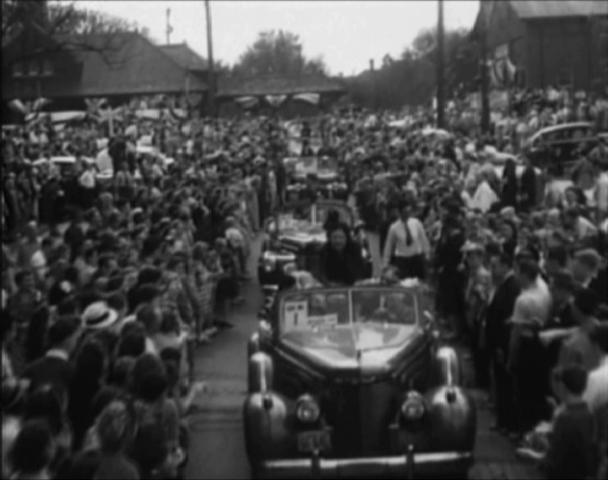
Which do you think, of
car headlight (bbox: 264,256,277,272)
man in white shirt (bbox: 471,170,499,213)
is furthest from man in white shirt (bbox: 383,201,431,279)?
man in white shirt (bbox: 471,170,499,213)

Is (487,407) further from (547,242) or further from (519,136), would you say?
(519,136)

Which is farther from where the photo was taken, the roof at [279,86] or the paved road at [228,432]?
the roof at [279,86]

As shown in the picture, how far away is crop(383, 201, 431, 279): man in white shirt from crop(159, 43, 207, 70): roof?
83.0 metres

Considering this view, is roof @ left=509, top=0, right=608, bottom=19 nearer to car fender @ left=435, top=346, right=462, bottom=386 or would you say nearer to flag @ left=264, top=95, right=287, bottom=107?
flag @ left=264, top=95, right=287, bottom=107

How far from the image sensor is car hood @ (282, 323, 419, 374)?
11.6 metres

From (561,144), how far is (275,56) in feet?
338

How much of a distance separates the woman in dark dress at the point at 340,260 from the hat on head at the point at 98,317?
5.78 meters

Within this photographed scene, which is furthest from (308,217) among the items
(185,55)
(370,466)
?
(185,55)

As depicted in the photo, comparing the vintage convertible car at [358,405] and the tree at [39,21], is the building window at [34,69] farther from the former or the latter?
the vintage convertible car at [358,405]

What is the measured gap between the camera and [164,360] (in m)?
10.2

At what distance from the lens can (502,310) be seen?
42.8ft

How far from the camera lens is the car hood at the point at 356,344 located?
11594 mm

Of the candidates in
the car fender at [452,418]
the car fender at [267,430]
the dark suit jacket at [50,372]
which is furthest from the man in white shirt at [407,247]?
the dark suit jacket at [50,372]

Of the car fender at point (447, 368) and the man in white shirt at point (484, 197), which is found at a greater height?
the man in white shirt at point (484, 197)
